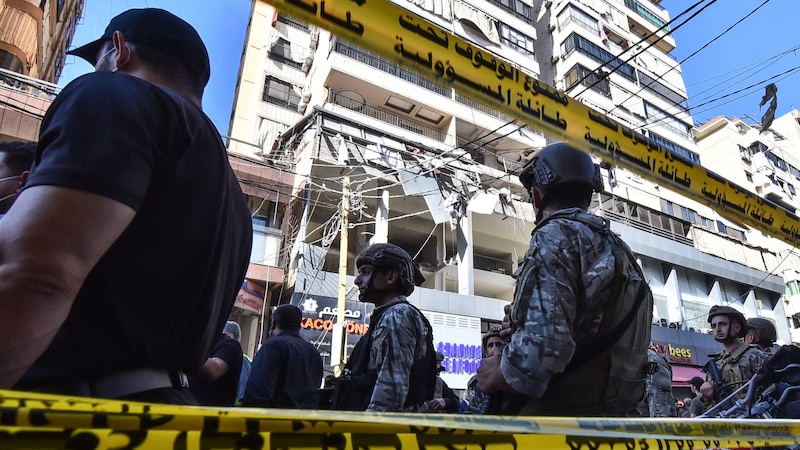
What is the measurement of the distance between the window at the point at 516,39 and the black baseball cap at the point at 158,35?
2250 centimetres

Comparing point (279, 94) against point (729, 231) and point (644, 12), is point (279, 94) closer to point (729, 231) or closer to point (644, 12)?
point (729, 231)

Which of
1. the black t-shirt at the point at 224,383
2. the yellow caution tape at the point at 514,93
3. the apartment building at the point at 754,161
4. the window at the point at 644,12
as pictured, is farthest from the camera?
the apartment building at the point at 754,161

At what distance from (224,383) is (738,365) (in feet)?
15.4

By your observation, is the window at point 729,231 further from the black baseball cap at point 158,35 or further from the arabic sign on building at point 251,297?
the black baseball cap at point 158,35

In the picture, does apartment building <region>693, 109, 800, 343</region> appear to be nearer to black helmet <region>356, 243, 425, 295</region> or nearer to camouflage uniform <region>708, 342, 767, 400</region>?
camouflage uniform <region>708, 342, 767, 400</region>

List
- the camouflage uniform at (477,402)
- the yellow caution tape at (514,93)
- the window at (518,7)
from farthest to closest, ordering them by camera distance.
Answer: the window at (518,7)
the yellow caution tape at (514,93)
the camouflage uniform at (477,402)

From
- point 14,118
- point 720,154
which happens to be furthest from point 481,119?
point 720,154

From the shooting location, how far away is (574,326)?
1.72 m

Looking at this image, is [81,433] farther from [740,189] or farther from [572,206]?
[740,189]

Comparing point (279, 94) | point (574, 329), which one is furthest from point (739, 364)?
point (279, 94)

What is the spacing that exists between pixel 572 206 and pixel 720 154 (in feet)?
140

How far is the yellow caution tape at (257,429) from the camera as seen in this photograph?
0.58m

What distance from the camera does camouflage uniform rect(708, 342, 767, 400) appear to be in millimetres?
4258

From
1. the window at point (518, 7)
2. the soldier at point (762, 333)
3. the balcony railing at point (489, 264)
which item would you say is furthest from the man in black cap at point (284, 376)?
the window at point (518, 7)
